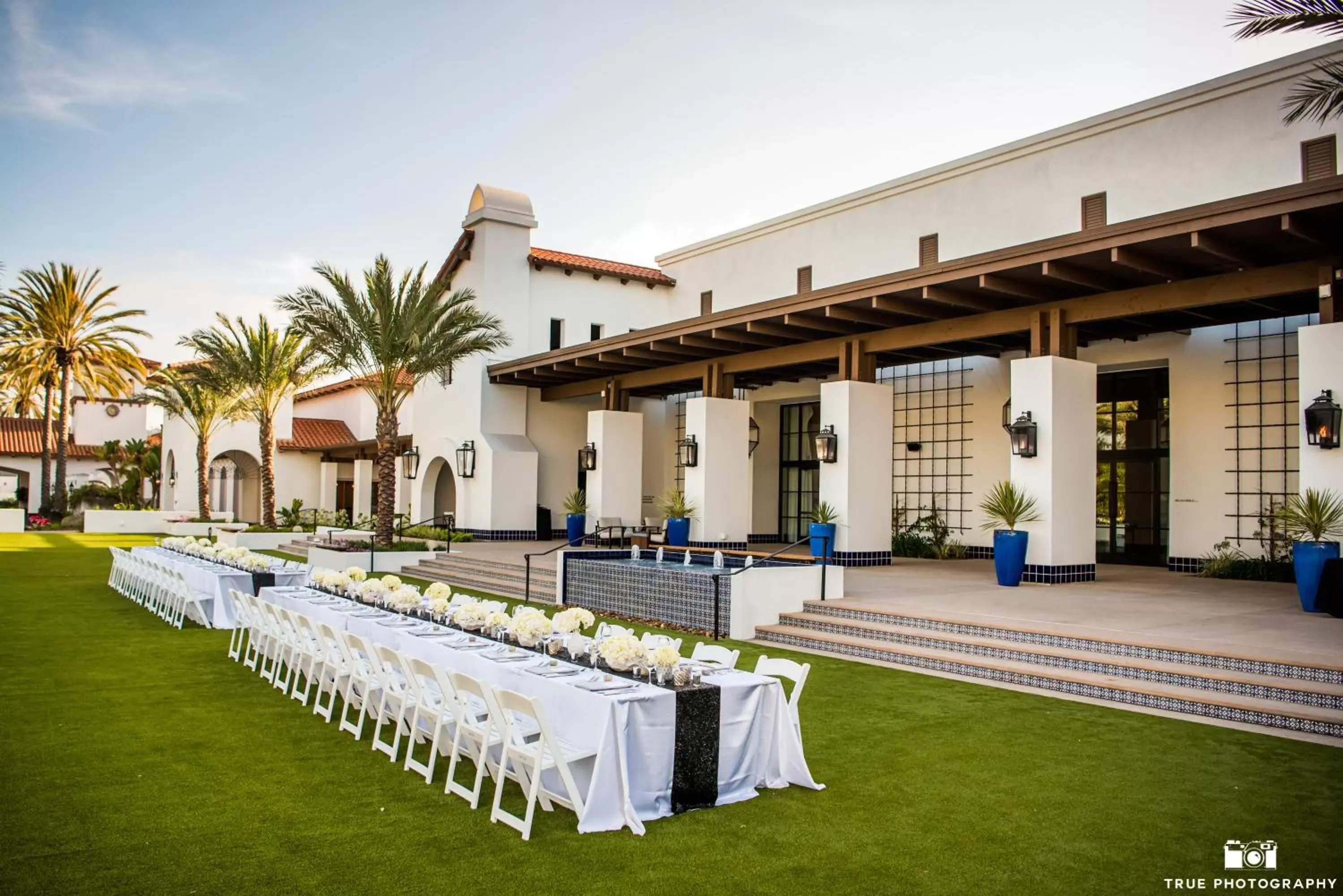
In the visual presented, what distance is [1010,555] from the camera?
13.1 meters

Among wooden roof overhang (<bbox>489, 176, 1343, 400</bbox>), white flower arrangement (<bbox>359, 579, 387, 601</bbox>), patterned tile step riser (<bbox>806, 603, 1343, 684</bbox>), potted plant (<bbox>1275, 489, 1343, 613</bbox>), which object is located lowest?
patterned tile step riser (<bbox>806, 603, 1343, 684</bbox>)

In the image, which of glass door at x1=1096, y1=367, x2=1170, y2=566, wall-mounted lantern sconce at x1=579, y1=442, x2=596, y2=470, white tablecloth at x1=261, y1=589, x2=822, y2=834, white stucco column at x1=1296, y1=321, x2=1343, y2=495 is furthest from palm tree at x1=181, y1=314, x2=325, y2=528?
white stucco column at x1=1296, y1=321, x2=1343, y2=495

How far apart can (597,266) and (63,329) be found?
71.2 feet

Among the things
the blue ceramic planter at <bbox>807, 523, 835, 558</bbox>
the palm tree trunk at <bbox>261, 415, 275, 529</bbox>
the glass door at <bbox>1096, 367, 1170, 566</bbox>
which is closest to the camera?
the blue ceramic planter at <bbox>807, 523, 835, 558</bbox>

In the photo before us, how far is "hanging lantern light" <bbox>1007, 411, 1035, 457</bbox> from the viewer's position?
13.3 metres

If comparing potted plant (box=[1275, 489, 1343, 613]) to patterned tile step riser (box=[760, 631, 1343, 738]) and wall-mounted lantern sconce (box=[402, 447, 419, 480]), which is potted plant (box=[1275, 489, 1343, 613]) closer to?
patterned tile step riser (box=[760, 631, 1343, 738])

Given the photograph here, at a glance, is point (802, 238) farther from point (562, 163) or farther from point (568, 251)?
point (568, 251)

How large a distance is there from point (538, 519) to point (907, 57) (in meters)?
14.6

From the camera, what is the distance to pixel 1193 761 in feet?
21.3

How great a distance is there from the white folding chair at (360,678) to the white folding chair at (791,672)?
107 inches

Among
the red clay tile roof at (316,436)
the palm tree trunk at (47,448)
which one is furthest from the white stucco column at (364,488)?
the palm tree trunk at (47,448)

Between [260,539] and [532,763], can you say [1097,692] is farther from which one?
[260,539]

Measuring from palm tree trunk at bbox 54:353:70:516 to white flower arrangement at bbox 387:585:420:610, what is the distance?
1211 inches

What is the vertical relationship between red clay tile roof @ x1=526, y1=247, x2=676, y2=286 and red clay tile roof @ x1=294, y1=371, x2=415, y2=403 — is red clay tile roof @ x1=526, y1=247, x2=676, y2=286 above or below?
above
